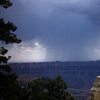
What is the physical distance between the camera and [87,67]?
132125 mm

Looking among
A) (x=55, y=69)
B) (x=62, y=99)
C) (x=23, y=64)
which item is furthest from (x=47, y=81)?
(x=55, y=69)

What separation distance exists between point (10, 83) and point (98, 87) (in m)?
8.47

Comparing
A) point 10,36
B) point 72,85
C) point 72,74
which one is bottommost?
point 72,85

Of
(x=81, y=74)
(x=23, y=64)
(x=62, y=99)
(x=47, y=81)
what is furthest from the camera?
(x=81, y=74)

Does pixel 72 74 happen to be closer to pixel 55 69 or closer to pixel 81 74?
pixel 81 74

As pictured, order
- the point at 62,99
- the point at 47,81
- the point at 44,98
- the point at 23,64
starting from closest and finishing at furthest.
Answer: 1. the point at 44,98
2. the point at 62,99
3. the point at 47,81
4. the point at 23,64

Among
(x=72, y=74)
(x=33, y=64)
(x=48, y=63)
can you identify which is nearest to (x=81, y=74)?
(x=72, y=74)

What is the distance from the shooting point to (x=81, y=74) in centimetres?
12962

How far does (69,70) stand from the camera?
13225 centimetres

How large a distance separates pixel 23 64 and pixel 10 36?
377 feet

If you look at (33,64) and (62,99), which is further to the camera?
(33,64)

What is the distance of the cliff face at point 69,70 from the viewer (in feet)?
401

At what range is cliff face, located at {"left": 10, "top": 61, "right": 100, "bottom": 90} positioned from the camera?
122125 millimetres

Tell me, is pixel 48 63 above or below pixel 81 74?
above
